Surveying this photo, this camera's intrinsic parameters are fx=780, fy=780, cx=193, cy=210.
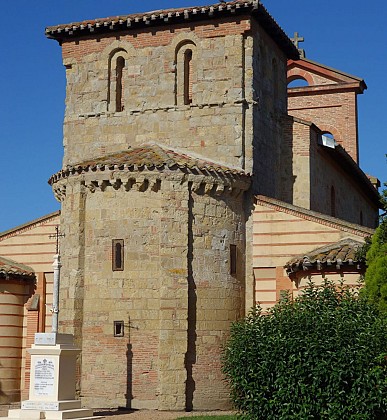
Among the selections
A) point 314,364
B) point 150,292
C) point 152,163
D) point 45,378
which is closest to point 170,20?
point 152,163

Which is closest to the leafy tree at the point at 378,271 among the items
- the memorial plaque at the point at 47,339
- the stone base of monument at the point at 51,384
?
the stone base of monument at the point at 51,384

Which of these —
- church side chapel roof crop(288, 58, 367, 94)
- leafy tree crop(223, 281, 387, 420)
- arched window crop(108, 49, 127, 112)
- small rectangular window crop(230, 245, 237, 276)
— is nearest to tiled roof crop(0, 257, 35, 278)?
arched window crop(108, 49, 127, 112)

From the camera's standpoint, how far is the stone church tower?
840 inches

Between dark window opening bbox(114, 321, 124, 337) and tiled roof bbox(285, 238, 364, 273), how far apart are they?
498 cm

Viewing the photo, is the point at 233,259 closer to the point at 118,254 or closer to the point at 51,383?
the point at 118,254

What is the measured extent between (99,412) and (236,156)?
8.61 metres

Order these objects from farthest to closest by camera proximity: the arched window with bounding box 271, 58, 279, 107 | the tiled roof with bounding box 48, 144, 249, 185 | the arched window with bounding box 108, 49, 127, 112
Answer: the arched window with bounding box 271, 58, 279, 107
the arched window with bounding box 108, 49, 127, 112
the tiled roof with bounding box 48, 144, 249, 185

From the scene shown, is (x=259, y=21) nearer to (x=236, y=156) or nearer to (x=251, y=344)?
(x=236, y=156)

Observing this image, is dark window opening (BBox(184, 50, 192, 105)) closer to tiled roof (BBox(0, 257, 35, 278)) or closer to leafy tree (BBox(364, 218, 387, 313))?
tiled roof (BBox(0, 257, 35, 278))

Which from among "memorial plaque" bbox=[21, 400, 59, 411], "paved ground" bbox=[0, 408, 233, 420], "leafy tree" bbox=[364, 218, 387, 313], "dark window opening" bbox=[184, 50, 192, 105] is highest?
"dark window opening" bbox=[184, 50, 192, 105]

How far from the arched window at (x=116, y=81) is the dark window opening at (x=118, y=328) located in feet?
24.9

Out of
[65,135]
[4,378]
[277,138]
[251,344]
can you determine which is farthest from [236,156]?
[4,378]

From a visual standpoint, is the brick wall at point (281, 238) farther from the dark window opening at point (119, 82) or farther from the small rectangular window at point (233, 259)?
the dark window opening at point (119, 82)

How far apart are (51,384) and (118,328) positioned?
10.7 ft
